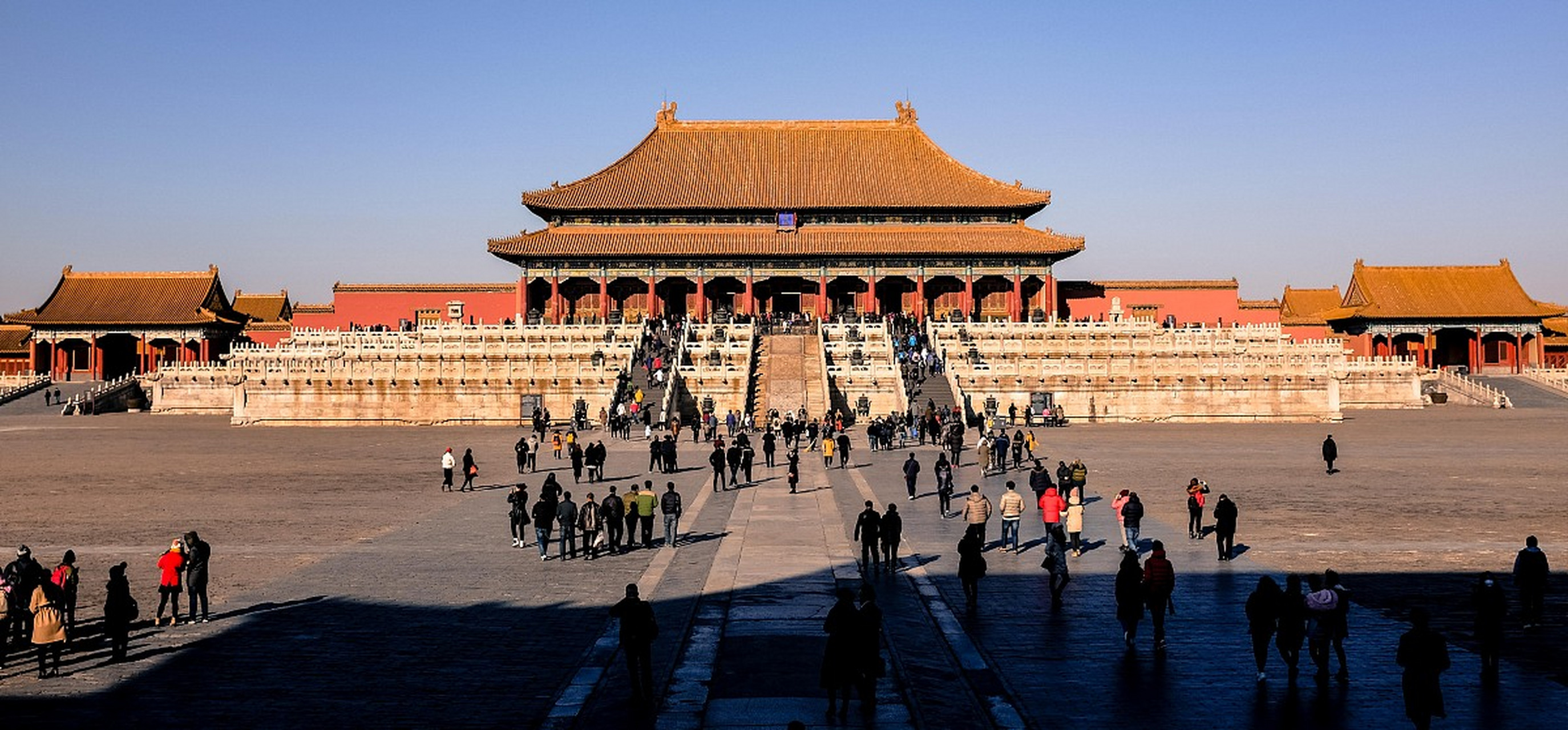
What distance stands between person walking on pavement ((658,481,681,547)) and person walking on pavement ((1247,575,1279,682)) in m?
9.46

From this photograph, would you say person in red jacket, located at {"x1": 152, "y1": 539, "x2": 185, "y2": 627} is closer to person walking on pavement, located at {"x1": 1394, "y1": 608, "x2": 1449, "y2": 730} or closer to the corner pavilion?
person walking on pavement, located at {"x1": 1394, "y1": 608, "x2": 1449, "y2": 730}

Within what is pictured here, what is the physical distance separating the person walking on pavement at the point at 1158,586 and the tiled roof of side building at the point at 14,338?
266 ft

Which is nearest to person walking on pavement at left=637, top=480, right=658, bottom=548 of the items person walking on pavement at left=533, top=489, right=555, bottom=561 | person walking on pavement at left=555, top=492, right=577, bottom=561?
person walking on pavement at left=555, top=492, right=577, bottom=561

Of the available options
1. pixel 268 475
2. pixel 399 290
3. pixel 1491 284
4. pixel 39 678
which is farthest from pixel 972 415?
pixel 1491 284

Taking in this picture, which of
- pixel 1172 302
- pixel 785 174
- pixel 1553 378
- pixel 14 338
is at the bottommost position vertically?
pixel 1553 378

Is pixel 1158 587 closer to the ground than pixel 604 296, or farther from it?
closer to the ground

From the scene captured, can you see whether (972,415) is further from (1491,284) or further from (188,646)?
(1491,284)

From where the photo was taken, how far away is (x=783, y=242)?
7106cm

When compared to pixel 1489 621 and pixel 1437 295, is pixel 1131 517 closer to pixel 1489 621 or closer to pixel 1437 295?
pixel 1489 621

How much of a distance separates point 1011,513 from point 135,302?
74.6 m

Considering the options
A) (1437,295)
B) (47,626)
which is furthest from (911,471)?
(1437,295)

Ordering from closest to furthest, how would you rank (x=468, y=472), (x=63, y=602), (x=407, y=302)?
(x=63, y=602) < (x=468, y=472) < (x=407, y=302)

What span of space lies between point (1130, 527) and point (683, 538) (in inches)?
268

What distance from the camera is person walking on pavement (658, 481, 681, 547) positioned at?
19109 mm
